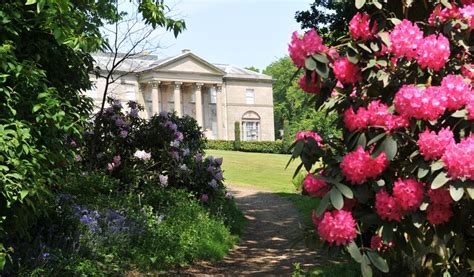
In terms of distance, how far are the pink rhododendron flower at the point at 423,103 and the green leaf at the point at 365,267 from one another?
0.71 metres

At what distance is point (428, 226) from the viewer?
2516mm

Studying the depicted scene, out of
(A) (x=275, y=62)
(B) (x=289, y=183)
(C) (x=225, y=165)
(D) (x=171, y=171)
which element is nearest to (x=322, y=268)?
(D) (x=171, y=171)

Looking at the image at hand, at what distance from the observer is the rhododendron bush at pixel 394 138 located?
86.7 inches

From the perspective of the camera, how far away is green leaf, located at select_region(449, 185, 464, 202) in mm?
2014

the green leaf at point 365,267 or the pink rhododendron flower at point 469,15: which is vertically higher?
the pink rhododendron flower at point 469,15

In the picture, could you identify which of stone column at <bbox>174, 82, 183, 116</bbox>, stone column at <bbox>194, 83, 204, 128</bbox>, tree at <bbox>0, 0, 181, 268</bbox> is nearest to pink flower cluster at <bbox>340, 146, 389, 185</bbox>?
tree at <bbox>0, 0, 181, 268</bbox>

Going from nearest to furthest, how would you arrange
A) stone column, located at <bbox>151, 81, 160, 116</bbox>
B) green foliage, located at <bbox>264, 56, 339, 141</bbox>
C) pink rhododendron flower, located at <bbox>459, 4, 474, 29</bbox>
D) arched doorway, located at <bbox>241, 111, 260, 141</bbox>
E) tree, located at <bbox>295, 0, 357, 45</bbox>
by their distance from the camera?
pink rhododendron flower, located at <bbox>459, 4, 474, 29</bbox>
tree, located at <bbox>295, 0, 357, 45</bbox>
stone column, located at <bbox>151, 81, 160, 116</bbox>
arched doorway, located at <bbox>241, 111, 260, 141</bbox>
green foliage, located at <bbox>264, 56, 339, 141</bbox>

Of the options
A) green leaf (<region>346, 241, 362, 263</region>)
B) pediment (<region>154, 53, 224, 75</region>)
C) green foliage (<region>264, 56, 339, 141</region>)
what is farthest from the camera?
green foliage (<region>264, 56, 339, 141</region>)

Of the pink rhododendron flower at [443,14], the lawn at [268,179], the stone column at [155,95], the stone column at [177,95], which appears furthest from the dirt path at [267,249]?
the stone column at [177,95]

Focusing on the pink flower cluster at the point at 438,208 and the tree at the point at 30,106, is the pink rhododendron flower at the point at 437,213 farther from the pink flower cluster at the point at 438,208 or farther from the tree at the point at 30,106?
the tree at the point at 30,106

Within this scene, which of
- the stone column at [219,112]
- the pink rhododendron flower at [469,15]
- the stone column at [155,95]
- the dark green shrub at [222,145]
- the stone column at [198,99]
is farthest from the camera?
the stone column at [219,112]

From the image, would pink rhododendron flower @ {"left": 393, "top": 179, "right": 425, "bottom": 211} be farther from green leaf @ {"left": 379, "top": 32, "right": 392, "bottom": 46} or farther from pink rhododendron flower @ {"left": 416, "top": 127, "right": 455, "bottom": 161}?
green leaf @ {"left": 379, "top": 32, "right": 392, "bottom": 46}

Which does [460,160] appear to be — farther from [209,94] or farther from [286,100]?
[286,100]

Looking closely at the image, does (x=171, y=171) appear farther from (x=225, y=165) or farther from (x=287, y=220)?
(x=225, y=165)
